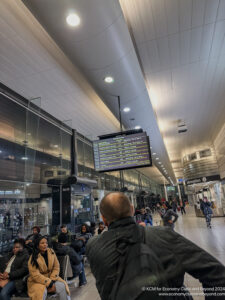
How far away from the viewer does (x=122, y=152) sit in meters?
4.84

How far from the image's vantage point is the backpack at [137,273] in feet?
2.63

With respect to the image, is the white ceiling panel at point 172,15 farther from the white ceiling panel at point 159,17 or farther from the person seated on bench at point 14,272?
the person seated on bench at point 14,272

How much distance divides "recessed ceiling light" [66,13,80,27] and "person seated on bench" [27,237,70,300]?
3592mm

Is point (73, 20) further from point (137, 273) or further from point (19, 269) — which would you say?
point (19, 269)

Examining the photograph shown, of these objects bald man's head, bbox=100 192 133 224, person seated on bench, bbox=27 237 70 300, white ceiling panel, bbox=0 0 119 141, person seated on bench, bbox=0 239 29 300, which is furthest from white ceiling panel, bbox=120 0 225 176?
A: person seated on bench, bbox=0 239 29 300

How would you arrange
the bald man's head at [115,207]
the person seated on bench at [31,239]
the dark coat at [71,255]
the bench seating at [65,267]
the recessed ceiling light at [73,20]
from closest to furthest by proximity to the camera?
the bald man's head at [115,207] → the recessed ceiling light at [73,20] → the bench seating at [65,267] → the dark coat at [71,255] → the person seated on bench at [31,239]

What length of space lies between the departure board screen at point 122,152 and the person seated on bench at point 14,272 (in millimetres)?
2511

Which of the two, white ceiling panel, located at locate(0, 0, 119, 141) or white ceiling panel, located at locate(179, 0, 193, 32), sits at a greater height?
white ceiling panel, located at locate(179, 0, 193, 32)

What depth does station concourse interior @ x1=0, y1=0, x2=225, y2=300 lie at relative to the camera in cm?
306

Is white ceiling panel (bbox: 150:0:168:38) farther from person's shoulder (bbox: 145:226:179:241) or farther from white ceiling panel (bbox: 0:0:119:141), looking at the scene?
person's shoulder (bbox: 145:226:179:241)

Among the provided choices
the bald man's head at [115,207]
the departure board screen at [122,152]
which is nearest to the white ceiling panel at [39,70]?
the departure board screen at [122,152]

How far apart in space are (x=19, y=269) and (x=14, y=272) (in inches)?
3.3

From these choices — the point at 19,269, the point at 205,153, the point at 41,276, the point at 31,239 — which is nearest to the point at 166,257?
the point at 41,276

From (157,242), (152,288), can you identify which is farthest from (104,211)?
(152,288)
